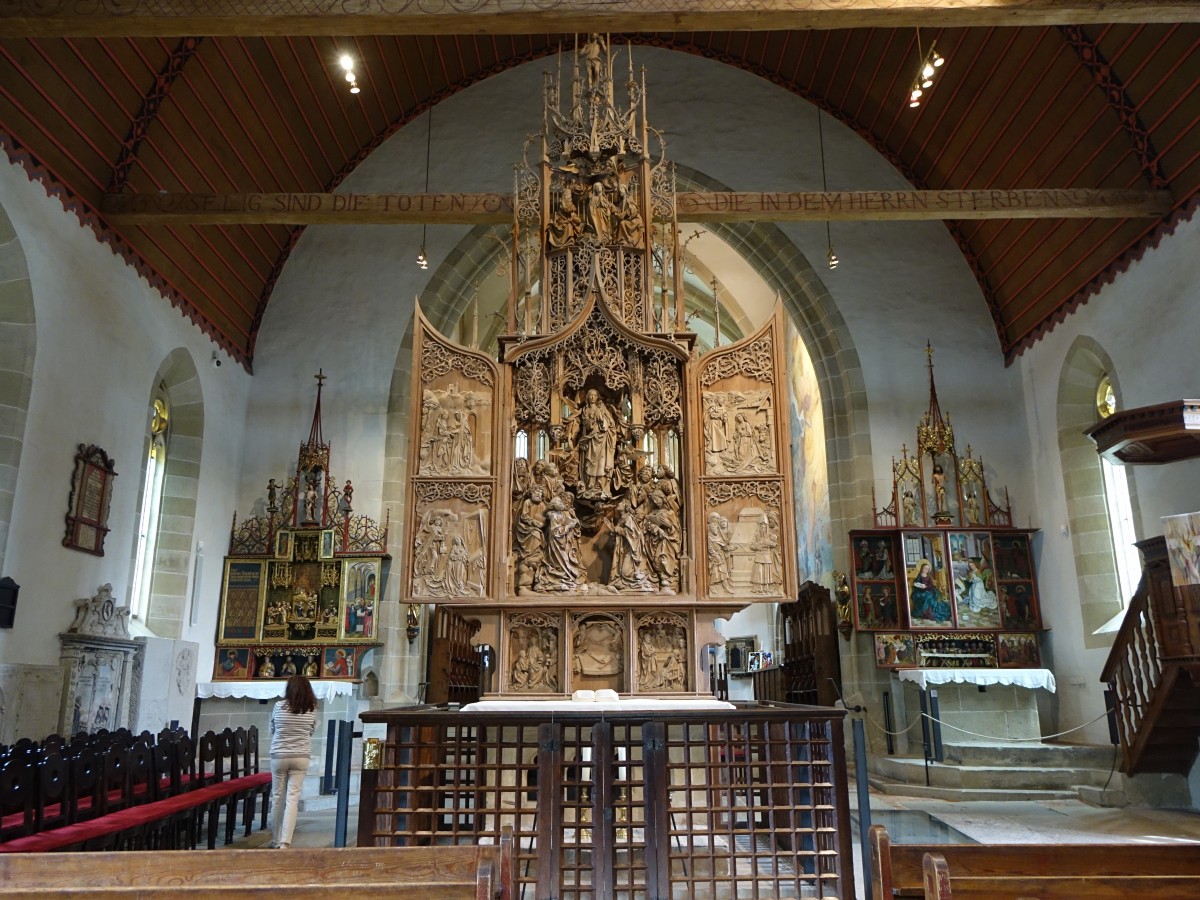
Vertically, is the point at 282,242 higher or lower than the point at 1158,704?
higher

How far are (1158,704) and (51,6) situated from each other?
1168cm

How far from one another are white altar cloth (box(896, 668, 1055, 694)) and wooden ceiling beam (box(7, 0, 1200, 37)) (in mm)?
7747

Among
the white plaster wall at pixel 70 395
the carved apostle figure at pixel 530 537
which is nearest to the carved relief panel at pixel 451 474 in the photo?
the carved apostle figure at pixel 530 537

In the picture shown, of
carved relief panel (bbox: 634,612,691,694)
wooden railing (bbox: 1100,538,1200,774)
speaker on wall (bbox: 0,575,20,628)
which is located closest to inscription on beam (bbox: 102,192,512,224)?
speaker on wall (bbox: 0,575,20,628)

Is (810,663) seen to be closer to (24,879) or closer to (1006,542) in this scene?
(1006,542)

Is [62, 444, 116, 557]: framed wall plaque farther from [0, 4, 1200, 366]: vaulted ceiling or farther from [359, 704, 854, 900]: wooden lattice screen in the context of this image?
[359, 704, 854, 900]: wooden lattice screen

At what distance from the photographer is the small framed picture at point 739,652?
73.8ft

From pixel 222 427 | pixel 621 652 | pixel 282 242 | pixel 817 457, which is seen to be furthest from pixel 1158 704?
pixel 282 242

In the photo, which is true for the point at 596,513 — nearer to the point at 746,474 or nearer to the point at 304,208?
Result: the point at 746,474

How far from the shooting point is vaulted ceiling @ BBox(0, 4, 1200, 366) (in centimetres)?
1005

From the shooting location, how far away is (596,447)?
7781 millimetres

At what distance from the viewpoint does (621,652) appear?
7.45 m

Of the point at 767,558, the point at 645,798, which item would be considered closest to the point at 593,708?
the point at 645,798

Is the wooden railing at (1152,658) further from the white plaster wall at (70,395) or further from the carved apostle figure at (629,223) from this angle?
the white plaster wall at (70,395)
